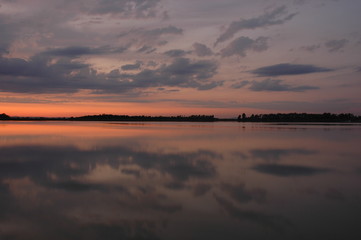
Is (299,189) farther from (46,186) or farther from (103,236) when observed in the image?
(46,186)

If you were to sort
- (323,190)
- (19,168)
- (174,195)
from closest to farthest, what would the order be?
(174,195)
(323,190)
(19,168)

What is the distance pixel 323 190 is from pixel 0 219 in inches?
338

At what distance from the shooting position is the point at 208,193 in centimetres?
847

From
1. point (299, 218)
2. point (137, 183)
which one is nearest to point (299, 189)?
point (299, 218)

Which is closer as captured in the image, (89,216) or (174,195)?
(89,216)

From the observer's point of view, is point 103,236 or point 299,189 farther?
point 299,189

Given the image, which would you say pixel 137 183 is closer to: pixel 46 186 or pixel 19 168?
pixel 46 186

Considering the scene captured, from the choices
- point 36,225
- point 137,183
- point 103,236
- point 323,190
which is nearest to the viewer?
point 103,236

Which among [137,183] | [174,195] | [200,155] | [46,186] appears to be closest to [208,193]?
[174,195]

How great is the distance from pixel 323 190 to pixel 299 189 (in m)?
0.71

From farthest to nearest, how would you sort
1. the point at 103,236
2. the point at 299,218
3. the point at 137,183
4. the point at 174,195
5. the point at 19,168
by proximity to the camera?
the point at 19,168, the point at 137,183, the point at 174,195, the point at 299,218, the point at 103,236

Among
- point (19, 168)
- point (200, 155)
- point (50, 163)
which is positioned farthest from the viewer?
point (200, 155)

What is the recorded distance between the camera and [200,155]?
54.1 ft

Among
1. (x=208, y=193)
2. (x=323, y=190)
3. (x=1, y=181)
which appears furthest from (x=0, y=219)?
(x=323, y=190)
